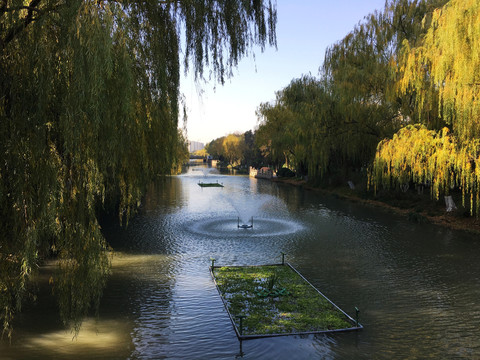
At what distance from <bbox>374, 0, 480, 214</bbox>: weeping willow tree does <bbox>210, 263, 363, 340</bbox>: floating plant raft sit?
963 cm

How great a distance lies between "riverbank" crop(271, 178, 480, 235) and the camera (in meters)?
21.4

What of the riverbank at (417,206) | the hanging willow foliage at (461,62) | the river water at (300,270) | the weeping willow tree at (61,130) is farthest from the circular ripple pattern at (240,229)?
the weeping willow tree at (61,130)

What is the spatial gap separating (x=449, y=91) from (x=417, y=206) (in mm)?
12318

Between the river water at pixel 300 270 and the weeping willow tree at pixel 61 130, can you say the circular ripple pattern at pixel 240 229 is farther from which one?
the weeping willow tree at pixel 61 130

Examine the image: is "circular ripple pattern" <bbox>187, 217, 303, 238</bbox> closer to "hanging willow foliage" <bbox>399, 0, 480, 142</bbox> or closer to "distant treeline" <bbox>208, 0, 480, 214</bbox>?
"distant treeline" <bbox>208, 0, 480, 214</bbox>

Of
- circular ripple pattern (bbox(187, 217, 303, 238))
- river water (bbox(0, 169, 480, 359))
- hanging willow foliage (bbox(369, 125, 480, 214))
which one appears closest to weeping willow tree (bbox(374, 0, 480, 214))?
hanging willow foliage (bbox(369, 125, 480, 214))

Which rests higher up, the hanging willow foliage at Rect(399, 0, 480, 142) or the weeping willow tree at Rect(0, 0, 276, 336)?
the hanging willow foliage at Rect(399, 0, 480, 142)

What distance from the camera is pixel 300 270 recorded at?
13758 mm

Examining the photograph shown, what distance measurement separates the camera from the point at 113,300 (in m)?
10.9

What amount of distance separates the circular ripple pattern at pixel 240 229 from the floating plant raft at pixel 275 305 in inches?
257

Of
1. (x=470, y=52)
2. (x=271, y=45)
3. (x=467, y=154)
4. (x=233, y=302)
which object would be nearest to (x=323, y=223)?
(x=467, y=154)

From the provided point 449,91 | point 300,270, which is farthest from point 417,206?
point 300,270

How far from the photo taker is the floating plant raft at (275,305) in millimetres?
8820

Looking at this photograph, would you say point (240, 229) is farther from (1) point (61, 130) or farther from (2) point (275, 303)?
(1) point (61, 130)
